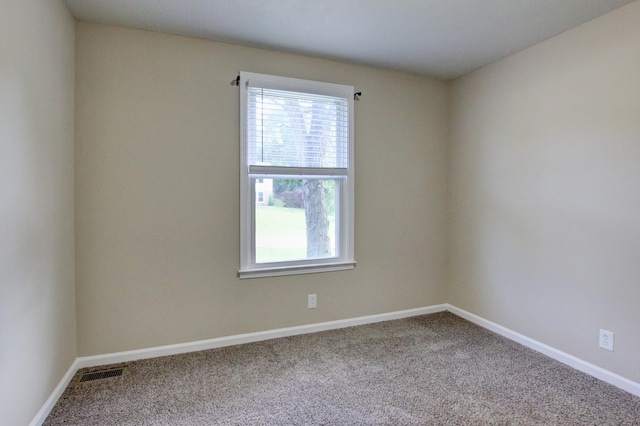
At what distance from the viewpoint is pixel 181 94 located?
2.69 meters

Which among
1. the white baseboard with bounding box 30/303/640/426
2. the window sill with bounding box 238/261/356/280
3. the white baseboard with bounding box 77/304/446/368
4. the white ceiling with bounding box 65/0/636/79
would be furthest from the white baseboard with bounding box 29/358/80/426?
the white ceiling with bounding box 65/0/636/79

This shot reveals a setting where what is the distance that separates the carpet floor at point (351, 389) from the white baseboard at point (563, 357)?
6cm

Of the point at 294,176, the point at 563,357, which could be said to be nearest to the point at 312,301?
the point at 294,176

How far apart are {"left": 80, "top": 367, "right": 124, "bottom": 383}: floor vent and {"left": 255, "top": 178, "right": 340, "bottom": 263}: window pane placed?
1236 millimetres

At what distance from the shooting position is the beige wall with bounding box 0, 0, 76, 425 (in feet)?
5.16

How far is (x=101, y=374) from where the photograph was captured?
2.41m

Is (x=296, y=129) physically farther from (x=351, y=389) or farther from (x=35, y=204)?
(x=351, y=389)

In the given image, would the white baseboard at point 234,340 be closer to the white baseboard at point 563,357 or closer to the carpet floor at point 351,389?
the carpet floor at point 351,389

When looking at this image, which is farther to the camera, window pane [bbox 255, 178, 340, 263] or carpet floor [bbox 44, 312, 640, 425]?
window pane [bbox 255, 178, 340, 263]

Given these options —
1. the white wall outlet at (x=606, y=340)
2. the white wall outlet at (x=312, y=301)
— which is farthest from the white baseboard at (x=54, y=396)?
the white wall outlet at (x=606, y=340)

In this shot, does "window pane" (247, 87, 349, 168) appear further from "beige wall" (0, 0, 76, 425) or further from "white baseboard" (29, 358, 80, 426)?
"white baseboard" (29, 358, 80, 426)

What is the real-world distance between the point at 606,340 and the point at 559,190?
1071 millimetres

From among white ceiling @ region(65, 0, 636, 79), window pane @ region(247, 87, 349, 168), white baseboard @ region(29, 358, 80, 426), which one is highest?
white ceiling @ region(65, 0, 636, 79)

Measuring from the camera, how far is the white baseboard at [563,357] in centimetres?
227
